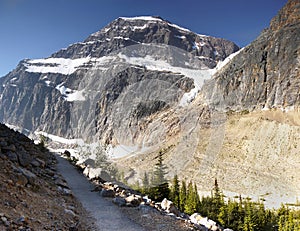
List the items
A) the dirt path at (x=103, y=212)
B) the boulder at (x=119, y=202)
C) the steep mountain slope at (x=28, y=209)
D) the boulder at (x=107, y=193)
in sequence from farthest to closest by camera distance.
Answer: the boulder at (x=107, y=193)
the boulder at (x=119, y=202)
the dirt path at (x=103, y=212)
the steep mountain slope at (x=28, y=209)

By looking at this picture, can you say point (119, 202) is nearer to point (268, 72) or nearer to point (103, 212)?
point (103, 212)

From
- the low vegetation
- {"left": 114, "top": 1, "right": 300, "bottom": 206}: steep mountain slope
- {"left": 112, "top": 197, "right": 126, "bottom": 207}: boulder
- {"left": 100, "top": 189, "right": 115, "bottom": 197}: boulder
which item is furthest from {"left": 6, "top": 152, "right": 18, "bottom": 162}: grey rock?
{"left": 114, "top": 1, "right": 300, "bottom": 206}: steep mountain slope

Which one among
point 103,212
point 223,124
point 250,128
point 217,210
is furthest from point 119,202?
point 223,124

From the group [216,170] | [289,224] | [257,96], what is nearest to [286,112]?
[257,96]

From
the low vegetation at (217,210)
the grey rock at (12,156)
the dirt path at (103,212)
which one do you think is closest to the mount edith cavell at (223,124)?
the low vegetation at (217,210)

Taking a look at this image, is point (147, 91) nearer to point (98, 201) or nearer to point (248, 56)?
point (98, 201)

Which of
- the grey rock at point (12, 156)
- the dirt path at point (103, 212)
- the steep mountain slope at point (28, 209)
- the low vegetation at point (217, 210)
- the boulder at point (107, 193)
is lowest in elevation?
the low vegetation at point (217, 210)

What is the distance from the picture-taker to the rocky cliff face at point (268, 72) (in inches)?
4065

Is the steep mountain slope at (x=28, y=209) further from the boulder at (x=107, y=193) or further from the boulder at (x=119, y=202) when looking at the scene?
the boulder at (x=107, y=193)

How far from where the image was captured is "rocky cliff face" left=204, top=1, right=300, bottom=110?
4065 inches

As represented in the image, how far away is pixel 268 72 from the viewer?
114125 millimetres

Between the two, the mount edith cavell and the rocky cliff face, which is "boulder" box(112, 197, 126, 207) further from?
the rocky cliff face

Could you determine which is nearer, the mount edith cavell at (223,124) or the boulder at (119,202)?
the boulder at (119,202)

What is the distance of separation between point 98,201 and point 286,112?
9639 cm
